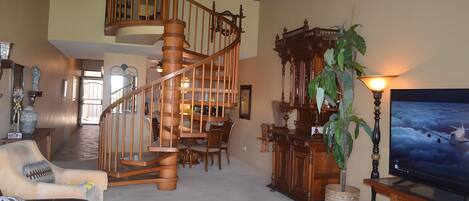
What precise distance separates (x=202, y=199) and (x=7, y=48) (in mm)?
2925

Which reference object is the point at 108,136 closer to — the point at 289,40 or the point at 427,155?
the point at 289,40

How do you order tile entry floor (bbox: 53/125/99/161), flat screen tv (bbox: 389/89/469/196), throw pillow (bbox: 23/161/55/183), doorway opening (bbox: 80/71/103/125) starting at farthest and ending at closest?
doorway opening (bbox: 80/71/103/125) → tile entry floor (bbox: 53/125/99/161) → throw pillow (bbox: 23/161/55/183) → flat screen tv (bbox: 389/89/469/196)

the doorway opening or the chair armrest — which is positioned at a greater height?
the doorway opening

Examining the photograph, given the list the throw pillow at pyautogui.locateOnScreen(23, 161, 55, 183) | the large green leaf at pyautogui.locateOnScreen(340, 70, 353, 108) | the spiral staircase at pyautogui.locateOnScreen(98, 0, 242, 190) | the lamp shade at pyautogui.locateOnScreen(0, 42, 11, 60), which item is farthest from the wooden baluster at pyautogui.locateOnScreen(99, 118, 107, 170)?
the large green leaf at pyautogui.locateOnScreen(340, 70, 353, 108)

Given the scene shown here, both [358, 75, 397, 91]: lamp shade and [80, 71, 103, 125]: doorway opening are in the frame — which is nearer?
[358, 75, 397, 91]: lamp shade

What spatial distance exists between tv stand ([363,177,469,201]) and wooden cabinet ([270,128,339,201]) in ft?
3.26

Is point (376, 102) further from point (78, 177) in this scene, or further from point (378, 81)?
point (78, 177)

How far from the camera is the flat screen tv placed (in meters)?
2.75

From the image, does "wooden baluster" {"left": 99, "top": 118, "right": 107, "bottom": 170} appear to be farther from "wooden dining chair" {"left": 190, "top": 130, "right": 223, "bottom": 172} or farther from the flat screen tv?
the flat screen tv

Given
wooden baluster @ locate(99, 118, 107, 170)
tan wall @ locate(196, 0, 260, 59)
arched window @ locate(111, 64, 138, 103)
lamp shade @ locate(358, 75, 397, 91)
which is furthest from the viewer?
arched window @ locate(111, 64, 138, 103)

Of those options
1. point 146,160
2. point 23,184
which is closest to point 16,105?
point 146,160

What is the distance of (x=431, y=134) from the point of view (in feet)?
9.91

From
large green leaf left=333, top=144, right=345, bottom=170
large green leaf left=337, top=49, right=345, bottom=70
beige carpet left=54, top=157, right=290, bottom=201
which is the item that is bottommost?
beige carpet left=54, top=157, right=290, bottom=201

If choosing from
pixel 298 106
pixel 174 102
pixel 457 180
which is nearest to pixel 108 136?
pixel 174 102
